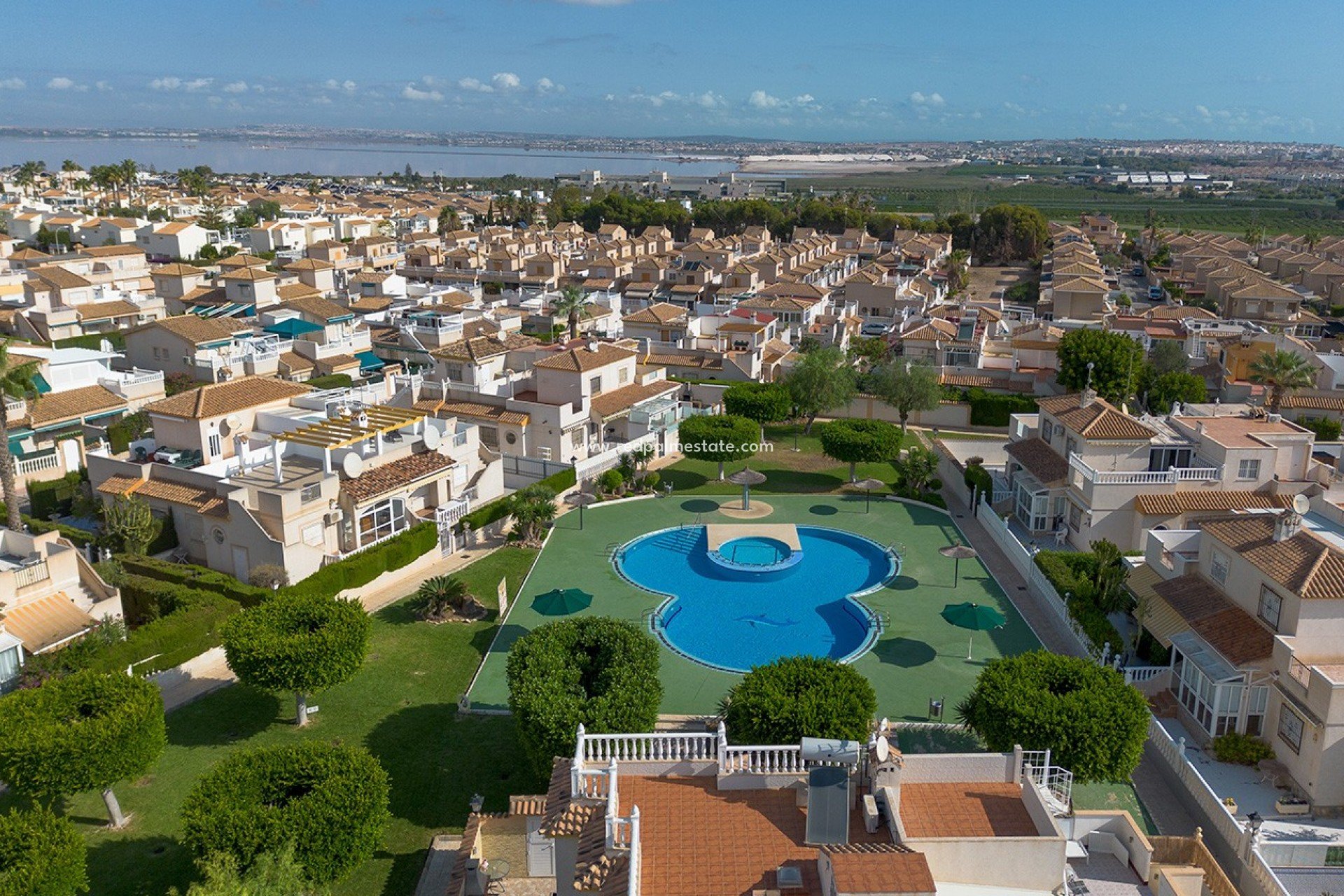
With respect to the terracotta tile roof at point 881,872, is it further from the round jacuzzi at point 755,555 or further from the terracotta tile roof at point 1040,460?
the terracotta tile roof at point 1040,460

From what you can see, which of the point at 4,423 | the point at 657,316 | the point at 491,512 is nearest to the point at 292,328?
the point at 657,316

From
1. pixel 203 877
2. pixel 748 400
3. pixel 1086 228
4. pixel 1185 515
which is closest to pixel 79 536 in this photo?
pixel 203 877

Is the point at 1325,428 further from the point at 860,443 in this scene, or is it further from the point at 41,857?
the point at 41,857

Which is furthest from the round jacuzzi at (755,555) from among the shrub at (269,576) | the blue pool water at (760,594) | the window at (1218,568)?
the shrub at (269,576)

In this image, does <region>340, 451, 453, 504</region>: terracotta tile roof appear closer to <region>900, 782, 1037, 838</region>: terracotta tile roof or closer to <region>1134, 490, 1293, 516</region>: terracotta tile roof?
<region>900, 782, 1037, 838</region>: terracotta tile roof

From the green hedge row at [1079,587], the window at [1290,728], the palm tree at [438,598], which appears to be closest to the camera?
the window at [1290,728]

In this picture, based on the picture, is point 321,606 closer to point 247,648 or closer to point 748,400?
point 247,648
